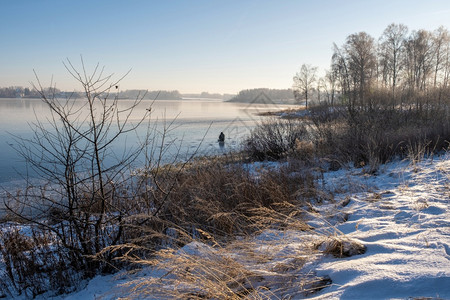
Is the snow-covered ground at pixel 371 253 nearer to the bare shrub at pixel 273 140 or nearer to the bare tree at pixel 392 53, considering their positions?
the bare shrub at pixel 273 140

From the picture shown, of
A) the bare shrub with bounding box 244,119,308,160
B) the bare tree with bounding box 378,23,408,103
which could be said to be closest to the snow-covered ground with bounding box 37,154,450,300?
the bare shrub with bounding box 244,119,308,160

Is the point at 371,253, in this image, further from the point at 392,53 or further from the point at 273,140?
the point at 392,53

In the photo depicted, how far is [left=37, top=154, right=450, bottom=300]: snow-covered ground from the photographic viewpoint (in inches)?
78.5

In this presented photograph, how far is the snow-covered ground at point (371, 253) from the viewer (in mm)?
1993

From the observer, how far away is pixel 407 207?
3.80m

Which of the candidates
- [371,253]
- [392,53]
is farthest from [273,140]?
[392,53]

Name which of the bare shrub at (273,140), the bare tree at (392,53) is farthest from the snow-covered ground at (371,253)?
the bare tree at (392,53)

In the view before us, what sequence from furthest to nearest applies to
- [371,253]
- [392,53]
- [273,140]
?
[392,53] → [273,140] → [371,253]

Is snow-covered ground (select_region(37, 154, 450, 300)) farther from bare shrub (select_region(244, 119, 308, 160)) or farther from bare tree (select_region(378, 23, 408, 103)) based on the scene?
bare tree (select_region(378, 23, 408, 103))

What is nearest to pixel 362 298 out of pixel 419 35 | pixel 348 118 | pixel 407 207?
pixel 407 207

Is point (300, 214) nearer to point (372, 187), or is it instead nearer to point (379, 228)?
point (379, 228)

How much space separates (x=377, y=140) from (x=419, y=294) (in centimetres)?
736

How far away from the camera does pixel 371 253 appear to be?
2.56 m

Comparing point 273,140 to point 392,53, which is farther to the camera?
point 392,53
